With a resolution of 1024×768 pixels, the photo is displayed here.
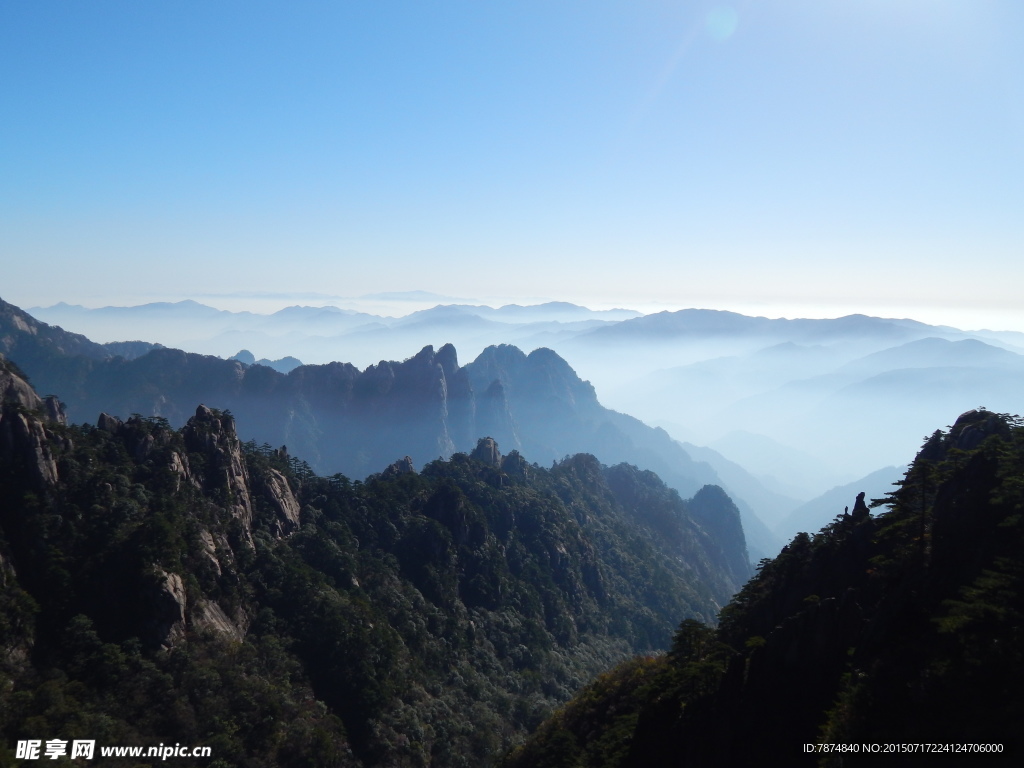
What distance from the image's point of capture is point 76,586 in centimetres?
5053

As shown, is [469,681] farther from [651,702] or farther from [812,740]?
[812,740]

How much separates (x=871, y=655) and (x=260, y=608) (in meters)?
58.5

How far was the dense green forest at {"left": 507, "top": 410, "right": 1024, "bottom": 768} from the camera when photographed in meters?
22.4

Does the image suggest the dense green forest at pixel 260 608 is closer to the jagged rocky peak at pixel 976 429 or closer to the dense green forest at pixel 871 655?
the dense green forest at pixel 871 655

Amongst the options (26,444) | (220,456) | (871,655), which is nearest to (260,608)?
(220,456)

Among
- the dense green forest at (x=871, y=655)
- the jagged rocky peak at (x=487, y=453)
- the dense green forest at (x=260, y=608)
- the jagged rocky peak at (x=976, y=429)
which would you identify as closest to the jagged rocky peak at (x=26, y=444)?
the dense green forest at (x=260, y=608)

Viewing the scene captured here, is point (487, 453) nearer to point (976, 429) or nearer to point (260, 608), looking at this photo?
point (260, 608)

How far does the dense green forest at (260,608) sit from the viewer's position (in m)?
45.9

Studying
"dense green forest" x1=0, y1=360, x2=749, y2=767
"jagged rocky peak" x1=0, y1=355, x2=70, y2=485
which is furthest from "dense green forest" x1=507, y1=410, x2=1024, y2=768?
"jagged rocky peak" x1=0, y1=355, x2=70, y2=485

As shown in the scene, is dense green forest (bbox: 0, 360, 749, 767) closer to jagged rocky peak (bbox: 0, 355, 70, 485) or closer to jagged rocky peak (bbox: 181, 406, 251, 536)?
jagged rocky peak (bbox: 0, 355, 70, 485)

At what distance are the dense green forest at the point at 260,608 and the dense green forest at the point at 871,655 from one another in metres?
20.0

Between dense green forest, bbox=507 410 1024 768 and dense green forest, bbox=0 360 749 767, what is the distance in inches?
789

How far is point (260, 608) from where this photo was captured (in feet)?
210

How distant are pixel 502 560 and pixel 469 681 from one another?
31.2 metres
